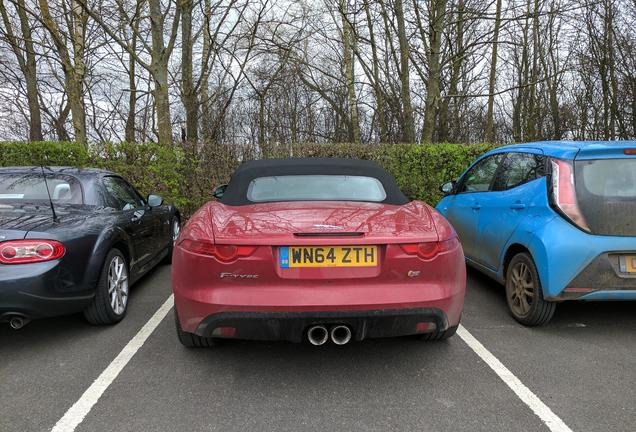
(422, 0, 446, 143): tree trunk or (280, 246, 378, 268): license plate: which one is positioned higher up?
(422, 0, 446, 143): tree trunk

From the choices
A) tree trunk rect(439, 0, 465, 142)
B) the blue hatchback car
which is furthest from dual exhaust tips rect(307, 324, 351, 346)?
tree trunk rect(439, 0, 465, 142)

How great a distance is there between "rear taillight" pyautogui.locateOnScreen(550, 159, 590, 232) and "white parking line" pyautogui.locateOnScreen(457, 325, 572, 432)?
1.19m

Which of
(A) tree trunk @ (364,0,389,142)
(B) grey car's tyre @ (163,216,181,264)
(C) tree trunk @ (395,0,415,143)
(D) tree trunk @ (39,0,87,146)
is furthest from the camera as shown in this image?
(A) tree trunk @ (364,0,389,142)

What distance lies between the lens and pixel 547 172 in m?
3.47

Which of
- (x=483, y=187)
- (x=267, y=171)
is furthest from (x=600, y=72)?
(x=267, y=171)

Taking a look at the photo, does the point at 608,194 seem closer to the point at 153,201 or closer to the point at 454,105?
the point at 153,201

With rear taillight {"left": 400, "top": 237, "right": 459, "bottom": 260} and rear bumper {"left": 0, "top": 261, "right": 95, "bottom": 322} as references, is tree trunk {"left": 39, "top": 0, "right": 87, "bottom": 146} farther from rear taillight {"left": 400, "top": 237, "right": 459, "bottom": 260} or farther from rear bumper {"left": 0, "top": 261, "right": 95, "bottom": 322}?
rear taillight {"left": 400, "top": 237, "right": 459, "bottom": 260}

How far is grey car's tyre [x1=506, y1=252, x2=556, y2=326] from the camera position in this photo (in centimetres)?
341

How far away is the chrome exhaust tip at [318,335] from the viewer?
2.42 m

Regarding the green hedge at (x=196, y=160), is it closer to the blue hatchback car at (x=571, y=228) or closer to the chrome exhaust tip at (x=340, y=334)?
the blue hatchback car at (x=571, y=228)

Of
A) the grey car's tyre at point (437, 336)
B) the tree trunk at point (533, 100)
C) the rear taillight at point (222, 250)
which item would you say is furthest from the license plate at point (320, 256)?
the tree trunk at point (533, 100)

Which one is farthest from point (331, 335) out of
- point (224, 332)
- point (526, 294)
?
point (526, 294)

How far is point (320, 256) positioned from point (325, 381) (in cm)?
89

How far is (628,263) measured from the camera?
3.15 m
